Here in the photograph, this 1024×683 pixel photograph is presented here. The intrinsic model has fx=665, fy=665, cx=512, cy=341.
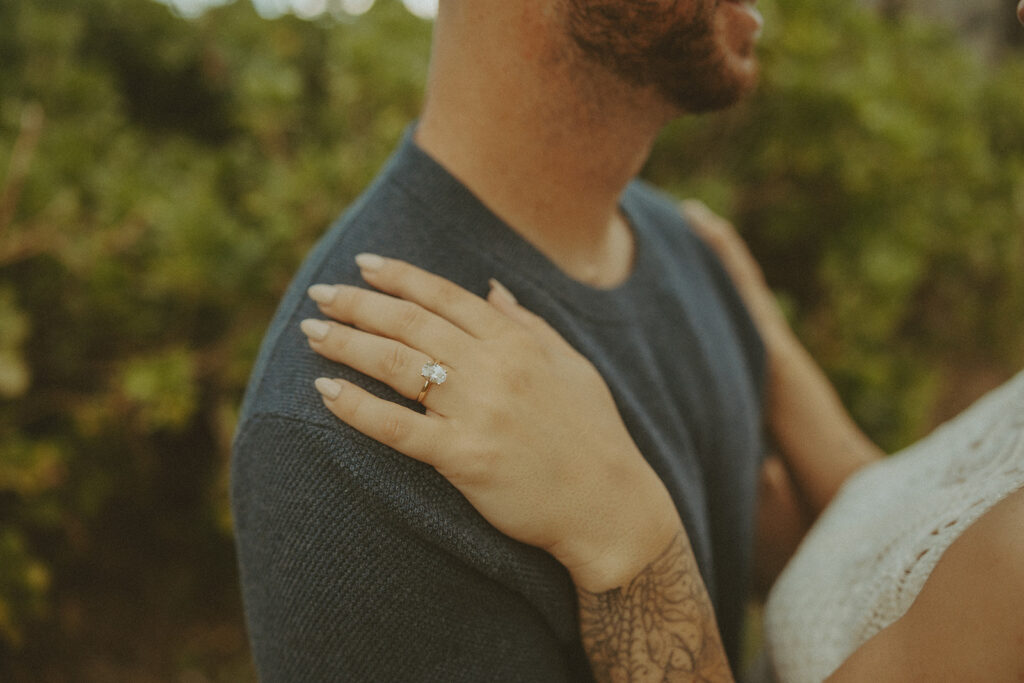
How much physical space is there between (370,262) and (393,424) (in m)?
0.30

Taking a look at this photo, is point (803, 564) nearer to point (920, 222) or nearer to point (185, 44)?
point (920, 222)

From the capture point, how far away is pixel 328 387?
102 centimetres

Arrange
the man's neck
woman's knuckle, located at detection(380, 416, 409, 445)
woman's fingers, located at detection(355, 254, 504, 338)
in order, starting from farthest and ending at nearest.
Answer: the man's neck
woman's fingers, located at detection(355, 254, 504, 338)
woman's knuckle, located at detection(380, 416, 409, 445)

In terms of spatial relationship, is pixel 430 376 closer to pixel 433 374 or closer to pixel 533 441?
pixel 433 374

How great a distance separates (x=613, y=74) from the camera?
1.18 meters

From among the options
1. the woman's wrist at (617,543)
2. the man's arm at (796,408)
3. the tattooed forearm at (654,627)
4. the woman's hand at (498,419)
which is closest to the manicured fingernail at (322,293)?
the woman's hand at (498,419)

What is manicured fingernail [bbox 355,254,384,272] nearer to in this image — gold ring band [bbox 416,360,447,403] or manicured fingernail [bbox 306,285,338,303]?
manicured fingernail [bbox 306,285,338,303]

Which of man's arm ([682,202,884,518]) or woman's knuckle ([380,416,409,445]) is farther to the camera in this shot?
Result: man's arm ([682,202,884,518])

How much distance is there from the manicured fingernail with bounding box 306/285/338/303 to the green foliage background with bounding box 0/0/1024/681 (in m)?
1.01

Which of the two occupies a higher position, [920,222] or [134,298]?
[920,222]

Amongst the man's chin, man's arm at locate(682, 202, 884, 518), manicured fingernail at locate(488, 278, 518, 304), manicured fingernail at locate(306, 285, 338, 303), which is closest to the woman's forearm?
man's arm at locate(682, 202, 884, 518)

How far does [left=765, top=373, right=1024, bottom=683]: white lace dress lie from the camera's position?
1.10m

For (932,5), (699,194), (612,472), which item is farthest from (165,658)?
(932,5)

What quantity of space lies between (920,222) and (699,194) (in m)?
0.96
